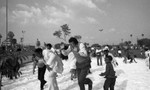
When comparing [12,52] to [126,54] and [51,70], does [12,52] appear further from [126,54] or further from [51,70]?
[126,54]

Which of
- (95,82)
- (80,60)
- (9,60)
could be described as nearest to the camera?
(9,60)

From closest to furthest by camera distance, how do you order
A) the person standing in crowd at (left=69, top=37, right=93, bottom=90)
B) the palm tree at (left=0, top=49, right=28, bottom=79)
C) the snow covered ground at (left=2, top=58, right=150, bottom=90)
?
the palm tree at (left=0, top=49, right=28, bottom=79), the person standing in crowd at (left=69, top=37, right=93, bottom=90), the snow covered ground at (left=2, top=58, right=150, bottom=90)

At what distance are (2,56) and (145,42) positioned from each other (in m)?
94.1

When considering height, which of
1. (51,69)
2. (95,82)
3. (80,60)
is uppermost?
(80,60)

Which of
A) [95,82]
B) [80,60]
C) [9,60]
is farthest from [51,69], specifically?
[95,82]

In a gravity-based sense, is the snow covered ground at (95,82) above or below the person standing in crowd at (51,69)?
below

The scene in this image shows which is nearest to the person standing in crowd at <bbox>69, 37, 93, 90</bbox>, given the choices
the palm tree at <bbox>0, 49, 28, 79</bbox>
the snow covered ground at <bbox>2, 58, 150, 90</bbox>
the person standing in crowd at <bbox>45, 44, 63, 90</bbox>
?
the person standing in crowd at <bbox>45, 44, 63, 90</bbox>

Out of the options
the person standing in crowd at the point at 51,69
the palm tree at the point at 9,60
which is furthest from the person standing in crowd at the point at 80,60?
the palm tree at the point at 9,60

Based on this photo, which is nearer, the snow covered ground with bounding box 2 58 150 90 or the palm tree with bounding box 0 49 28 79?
the palm tree with bounding box 0 49 28 79

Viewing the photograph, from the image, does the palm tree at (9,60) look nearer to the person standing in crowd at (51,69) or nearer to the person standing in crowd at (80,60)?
the person standing in crowd at (51,69)

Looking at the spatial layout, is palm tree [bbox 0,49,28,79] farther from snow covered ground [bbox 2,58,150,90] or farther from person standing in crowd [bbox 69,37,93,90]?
snow covered ground [bbox 2,58,150,90]

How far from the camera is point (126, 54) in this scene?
1449 cm

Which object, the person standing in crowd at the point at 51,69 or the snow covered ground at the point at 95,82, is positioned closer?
the person standing in crowd at the point at 51,69

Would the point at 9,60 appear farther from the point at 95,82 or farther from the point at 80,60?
the point at 95,82
